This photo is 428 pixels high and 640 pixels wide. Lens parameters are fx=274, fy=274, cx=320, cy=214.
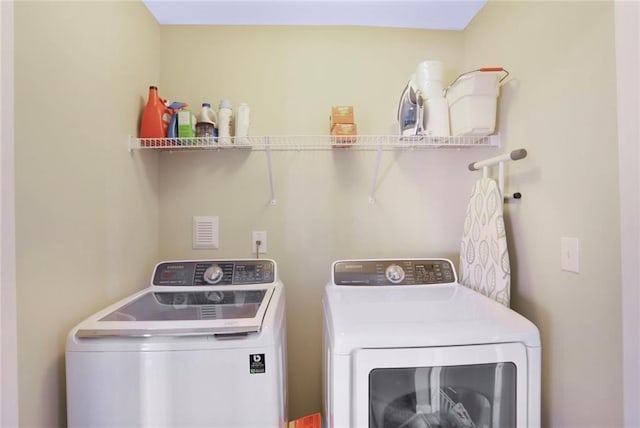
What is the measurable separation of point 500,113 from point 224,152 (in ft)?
4.94

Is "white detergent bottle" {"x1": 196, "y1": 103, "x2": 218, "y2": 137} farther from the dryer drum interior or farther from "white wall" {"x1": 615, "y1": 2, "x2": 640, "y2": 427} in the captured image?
"white wall" {"x1": 615, "y1": 2, "x2": 640, "y2": 427}

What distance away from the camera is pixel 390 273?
4.67 feet

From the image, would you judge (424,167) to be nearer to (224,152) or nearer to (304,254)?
(304,254)

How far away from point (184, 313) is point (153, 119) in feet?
3.23

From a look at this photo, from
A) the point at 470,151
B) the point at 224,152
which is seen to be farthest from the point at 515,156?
the point at 224,152

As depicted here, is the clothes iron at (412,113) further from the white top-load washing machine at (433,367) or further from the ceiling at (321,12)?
the white top-load washing machine at (433,367)

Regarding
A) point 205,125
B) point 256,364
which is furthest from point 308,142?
point 256,364

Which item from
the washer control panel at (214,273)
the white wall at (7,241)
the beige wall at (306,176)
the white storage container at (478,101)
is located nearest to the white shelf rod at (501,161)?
the white storage container at (478,101)

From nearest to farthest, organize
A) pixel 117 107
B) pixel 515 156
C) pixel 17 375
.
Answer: pixel 17 375, pixel 515 156, pixel 117 107

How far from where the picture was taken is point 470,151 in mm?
1644

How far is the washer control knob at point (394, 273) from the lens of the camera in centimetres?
141

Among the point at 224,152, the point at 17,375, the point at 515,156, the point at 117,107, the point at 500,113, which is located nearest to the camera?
the point at 17,375

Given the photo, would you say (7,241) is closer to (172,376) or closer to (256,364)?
(172,376)

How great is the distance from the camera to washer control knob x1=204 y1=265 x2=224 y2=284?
4.60 feet
